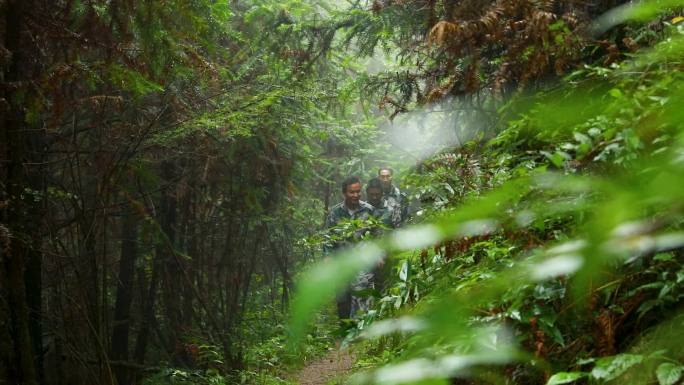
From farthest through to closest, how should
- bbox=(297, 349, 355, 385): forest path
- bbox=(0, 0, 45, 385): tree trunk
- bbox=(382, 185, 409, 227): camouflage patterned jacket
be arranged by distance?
bbox=(382, 185, 409, 227): camouflage patterned jacket
bbox=(297, 349, 355, 385): forest path
bbox=(0, 0, 45, 385): tree trunk

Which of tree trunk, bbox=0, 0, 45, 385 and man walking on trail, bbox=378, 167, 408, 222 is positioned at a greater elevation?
man walking on trail, bbox=378, 167, 408, 222

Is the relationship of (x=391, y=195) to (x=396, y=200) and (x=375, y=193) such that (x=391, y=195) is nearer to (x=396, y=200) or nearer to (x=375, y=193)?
(x=396, y=200)

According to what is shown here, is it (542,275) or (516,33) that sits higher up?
(516,33)

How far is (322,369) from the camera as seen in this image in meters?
9.12

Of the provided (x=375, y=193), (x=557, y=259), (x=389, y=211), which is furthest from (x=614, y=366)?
(x=375, y=193)

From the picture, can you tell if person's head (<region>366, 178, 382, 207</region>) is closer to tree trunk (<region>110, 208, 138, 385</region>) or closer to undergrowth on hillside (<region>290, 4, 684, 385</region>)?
tree trunk (<region>110, 208, 138, 385</region>)

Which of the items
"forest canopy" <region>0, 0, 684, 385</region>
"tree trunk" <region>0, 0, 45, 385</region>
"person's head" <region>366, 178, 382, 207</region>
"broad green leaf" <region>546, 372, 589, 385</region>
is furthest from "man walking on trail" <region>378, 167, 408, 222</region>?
"broad green leaf" <region>546, 372, 589, 385</region>

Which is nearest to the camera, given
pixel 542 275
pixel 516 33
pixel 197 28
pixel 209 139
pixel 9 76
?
pixel 542 275

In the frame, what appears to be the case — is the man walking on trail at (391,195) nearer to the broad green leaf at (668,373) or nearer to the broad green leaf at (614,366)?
the broad green leaf at (614,366)

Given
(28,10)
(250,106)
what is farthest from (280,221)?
(28,10)

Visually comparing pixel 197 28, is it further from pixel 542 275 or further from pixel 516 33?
pixel 542 275

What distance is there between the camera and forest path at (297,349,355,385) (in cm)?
837

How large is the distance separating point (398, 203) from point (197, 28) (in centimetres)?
458

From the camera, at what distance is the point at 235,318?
10633 millimetres
